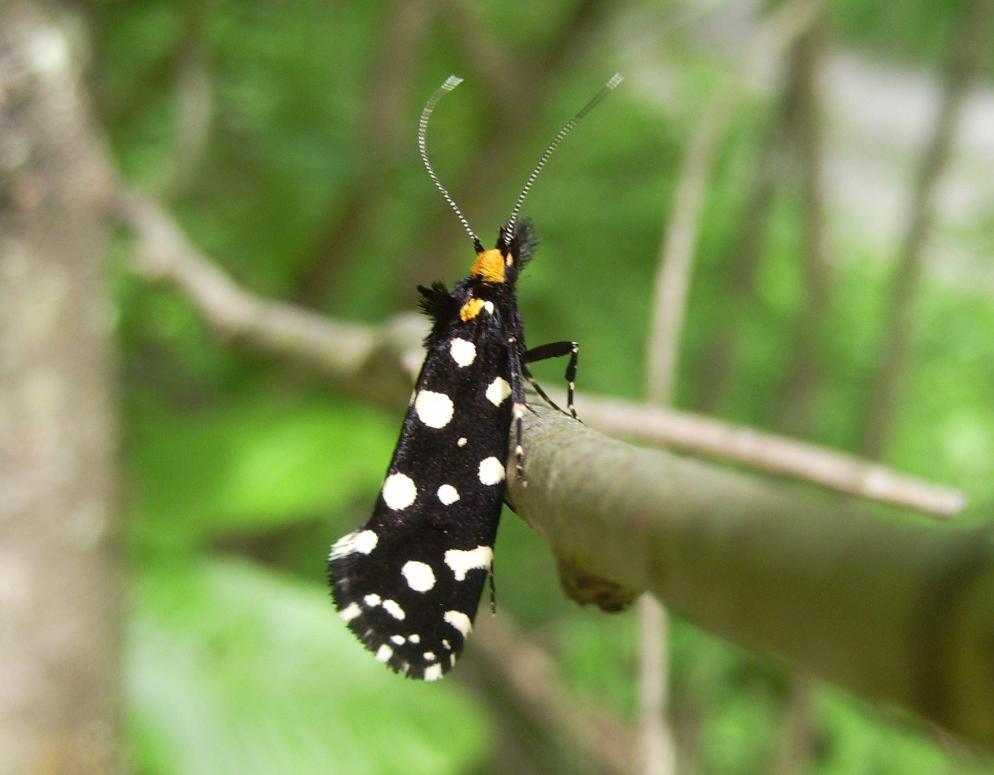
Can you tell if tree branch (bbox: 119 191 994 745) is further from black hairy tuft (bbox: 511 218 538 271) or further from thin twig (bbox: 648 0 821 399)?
thin twig (bbox: 648 0 821 399)

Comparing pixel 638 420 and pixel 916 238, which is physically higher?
pixel 916 238

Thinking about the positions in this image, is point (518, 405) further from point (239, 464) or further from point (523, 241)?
point (239, 464)

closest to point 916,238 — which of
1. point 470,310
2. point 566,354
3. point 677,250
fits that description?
point 677,250

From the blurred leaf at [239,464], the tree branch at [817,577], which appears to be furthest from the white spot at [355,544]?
the blurred leaf at [239,464]

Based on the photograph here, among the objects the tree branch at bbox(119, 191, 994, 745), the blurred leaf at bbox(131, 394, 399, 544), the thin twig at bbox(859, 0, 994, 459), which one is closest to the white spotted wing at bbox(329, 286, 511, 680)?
the tree branch at bbox(119, 191, 994, 745)

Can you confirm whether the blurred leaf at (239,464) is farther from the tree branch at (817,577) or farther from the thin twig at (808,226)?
the tree branch at (817,577)

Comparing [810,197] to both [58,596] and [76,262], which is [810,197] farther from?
[58,596]
